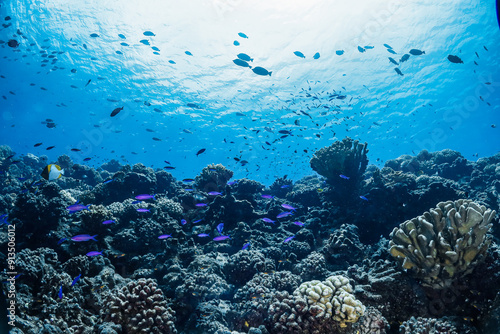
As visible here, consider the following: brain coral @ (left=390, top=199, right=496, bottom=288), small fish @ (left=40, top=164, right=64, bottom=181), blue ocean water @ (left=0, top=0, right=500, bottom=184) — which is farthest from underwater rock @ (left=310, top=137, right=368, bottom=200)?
small fish @ (left=40, top=164, right=64, bottom=181)

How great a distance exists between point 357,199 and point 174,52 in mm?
28052

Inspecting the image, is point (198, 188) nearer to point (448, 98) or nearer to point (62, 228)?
point (62, 228)

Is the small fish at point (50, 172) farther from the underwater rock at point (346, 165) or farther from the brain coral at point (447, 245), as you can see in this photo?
the underwater rock at point (346, 165)

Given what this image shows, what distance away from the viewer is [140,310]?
485cm

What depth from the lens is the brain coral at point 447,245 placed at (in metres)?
4.25

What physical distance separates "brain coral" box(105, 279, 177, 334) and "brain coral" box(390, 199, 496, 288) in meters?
4.93

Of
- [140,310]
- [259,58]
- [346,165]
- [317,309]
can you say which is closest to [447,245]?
[317,309]

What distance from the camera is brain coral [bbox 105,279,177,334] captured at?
4608 millimetres

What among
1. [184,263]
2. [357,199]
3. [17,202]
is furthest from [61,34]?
[357,199]

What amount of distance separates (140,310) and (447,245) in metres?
6.02

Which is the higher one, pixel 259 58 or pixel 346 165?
pixel 259 58

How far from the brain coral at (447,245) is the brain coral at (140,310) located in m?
4.93

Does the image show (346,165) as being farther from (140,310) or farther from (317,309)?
(140,310)

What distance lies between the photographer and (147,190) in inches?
532
